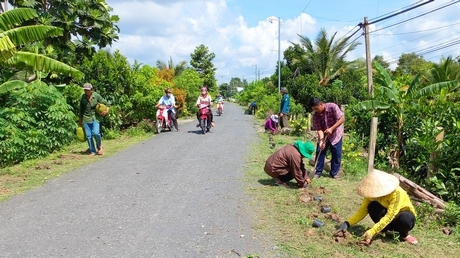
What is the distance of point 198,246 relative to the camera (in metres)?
4.35

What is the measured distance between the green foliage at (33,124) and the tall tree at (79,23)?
22.4 ft

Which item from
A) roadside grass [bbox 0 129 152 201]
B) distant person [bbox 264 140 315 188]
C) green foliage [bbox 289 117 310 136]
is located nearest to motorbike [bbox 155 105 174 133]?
roadside grass [bbox 0 129 152 201]

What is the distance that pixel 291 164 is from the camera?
6.67m

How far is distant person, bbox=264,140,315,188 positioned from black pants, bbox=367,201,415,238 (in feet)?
6.85

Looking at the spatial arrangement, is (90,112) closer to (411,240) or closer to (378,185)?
(378,185)

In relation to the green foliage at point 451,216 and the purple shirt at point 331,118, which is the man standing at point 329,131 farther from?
the green foliage at point 451,216

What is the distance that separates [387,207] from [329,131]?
9.99 ft

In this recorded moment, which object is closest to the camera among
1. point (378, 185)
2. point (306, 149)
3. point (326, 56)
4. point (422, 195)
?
point (378, 185)

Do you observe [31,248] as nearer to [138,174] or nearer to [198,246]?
[198,246]

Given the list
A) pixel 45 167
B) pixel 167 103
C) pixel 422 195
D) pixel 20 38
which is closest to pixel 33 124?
pixel 45 167

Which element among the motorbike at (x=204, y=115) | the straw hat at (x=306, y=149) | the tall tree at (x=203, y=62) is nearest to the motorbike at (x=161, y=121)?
the motorbike at (x=204, y=115)

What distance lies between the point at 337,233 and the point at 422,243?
982 millimetres

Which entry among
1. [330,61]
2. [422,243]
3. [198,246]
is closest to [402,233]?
[422,243]

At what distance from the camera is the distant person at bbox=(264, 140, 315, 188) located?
6.63 metres
